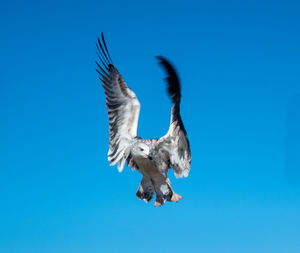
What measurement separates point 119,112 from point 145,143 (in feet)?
6.06

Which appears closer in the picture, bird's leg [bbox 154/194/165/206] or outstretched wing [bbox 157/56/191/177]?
outstretched wing [bbox 157/56/191/177]

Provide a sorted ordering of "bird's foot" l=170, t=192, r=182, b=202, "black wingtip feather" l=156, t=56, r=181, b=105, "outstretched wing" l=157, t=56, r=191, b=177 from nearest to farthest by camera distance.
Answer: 1. "black wingtip feather" l=156, t=56, r=181, b=105
2. "outstretched wing" l=157, t=56, r=191, b=177
3. "bird's foot" l=170, t=192, r=182, b=202

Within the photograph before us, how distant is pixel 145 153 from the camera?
12.7 metres

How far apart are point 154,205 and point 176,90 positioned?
3.55 m

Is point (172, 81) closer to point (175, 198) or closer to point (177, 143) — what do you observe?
point (177, 143)

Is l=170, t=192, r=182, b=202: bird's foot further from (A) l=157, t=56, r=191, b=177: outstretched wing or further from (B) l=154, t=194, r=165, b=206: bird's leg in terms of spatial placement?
(A) l=157, t=56, r=191, b=177: outstretched wing

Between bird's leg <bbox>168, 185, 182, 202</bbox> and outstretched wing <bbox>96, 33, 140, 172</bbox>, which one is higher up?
outstretched wing <bbox>96, 33, 140, 172</bbox>

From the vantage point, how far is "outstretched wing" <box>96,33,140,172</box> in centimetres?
1366

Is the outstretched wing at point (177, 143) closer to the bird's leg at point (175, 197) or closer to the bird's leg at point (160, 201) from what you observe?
the bird's leg at point (175, 197)

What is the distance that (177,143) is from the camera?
1237cm

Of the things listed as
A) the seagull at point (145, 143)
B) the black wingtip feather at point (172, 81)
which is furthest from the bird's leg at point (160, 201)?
the black wingtip feather at point (172, 81)

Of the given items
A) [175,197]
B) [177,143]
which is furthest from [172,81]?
[175,197]

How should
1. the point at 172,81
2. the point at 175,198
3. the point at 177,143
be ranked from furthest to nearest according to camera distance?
the point at 175,198 < the point at 177,143 < the point at 172,81

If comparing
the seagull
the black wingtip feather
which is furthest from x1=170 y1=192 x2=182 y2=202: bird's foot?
the black wingtip feather
